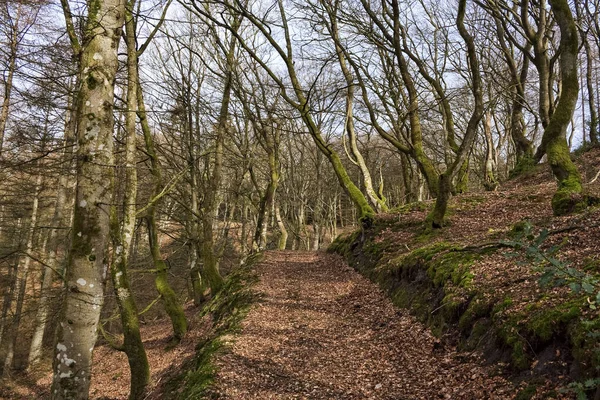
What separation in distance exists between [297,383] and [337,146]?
24458 millimetres

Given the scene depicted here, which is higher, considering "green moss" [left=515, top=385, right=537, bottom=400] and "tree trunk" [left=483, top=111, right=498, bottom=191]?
"tree trunk" [left=483, top=111, right=498, bottom=191]

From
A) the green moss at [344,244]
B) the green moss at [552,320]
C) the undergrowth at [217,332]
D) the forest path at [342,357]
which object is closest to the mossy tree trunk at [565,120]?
the forest path at [342,357]

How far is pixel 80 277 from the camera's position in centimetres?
365

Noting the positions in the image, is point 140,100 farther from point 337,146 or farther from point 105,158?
point 337,146

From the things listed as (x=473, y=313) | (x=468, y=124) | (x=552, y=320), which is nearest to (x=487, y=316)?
(x=473, y=313)

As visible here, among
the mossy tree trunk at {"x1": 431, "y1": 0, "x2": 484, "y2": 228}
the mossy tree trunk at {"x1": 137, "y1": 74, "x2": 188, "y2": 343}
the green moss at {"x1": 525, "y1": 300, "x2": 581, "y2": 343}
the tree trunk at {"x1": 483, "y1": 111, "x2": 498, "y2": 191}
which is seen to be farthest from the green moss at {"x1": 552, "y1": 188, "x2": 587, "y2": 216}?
the mossy tree trunk at {"x1": 137, "y1": 74, "x2": 188, "y2": 343}

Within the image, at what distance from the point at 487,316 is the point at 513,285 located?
538 millimetres

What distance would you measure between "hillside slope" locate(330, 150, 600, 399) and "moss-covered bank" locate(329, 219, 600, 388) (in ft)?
0.04

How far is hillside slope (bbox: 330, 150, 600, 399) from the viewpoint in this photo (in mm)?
3117

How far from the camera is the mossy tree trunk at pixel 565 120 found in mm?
7047

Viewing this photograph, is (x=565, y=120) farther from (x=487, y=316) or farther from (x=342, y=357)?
(x=342, y=357)

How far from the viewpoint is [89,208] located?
3725mm

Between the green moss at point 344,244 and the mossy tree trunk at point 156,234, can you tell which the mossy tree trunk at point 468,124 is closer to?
the green moss at point 344,244

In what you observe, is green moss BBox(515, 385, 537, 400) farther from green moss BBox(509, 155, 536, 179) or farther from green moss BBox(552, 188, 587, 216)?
green moss BBox(509, 155, 536, 179)
